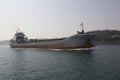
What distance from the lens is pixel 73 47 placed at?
54625 mm

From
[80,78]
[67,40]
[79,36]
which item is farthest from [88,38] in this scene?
[80,78]

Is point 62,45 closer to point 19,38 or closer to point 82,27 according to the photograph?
point 82,27

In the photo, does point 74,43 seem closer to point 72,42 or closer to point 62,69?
point 72,42

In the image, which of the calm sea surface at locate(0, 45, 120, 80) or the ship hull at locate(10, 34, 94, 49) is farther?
the ship hull at locate(10, 34, 94, 49)

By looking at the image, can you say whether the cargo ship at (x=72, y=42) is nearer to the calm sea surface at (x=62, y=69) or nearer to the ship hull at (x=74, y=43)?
the ship hull at (x=74, y=43)

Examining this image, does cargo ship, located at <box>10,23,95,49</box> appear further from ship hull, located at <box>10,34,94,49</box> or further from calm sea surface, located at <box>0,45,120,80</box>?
calm sea surface, located at <box>0,45,120,80</box>

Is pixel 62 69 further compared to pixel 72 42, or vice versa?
pixel 72 42

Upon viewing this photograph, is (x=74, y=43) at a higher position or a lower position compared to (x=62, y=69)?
higher

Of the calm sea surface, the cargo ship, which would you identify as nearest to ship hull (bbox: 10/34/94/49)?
the cargo ship

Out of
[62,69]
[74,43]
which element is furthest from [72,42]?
[62,69]

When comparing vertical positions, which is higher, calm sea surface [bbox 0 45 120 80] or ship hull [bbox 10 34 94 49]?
ship hull [bbox 10 34 94 49]

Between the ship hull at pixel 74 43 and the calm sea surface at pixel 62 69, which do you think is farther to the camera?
the ship hull at pixel 74 43

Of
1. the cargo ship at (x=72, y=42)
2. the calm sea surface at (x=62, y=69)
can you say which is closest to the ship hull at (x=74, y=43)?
the cargo ship at (x=72, y=42)

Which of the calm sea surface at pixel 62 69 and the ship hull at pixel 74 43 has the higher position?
the ship hull at pixel 74 43
